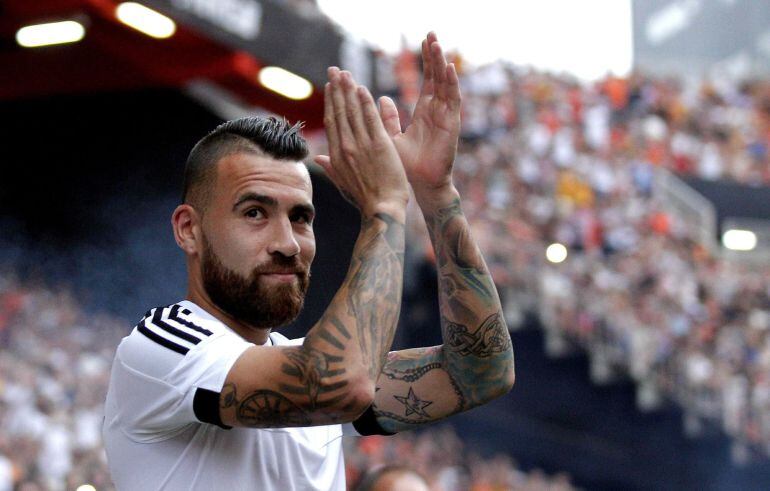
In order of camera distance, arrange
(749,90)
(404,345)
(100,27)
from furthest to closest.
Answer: (749,90) < (404,345) < (100,27)

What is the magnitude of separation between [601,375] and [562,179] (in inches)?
136

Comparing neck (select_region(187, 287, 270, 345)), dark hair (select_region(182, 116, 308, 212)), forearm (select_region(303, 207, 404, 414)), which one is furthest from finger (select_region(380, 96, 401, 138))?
neck (select_region(187, 287, 270, 345))

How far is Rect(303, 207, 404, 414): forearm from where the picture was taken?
2.17 meters

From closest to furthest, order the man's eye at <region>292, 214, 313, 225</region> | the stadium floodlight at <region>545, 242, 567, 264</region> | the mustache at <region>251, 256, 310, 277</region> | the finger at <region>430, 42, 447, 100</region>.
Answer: the mustache at <region>251, 256, 310, 277</region>, the man's eye at <region>292, 214, 313, 225</region>, the finger at <region>430, 42, 447, 100</region>, the stadium floodlight at <region>545, 242, 567, 264</region>

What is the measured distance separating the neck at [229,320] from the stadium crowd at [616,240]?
10122 mm

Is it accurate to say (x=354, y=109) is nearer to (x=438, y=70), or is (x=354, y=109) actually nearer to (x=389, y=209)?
(x=389, y=209)

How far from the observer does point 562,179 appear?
16.8m

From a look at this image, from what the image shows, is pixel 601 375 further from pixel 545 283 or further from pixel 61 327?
pixel 61 327

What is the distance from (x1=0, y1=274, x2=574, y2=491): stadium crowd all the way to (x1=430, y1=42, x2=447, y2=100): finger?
3716 millimetres

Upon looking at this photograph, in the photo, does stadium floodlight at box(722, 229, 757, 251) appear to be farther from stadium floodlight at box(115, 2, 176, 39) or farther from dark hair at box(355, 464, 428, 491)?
dark hair at box(355, 464, 428, 491)

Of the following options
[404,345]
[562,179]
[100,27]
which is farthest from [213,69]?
[562,179]

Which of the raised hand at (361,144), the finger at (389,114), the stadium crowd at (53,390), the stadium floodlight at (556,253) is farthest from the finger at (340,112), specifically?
the stadium floodlight at (556,253)

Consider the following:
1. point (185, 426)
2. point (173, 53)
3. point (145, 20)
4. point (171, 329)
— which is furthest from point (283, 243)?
point (173, 53)

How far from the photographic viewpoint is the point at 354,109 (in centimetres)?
234
